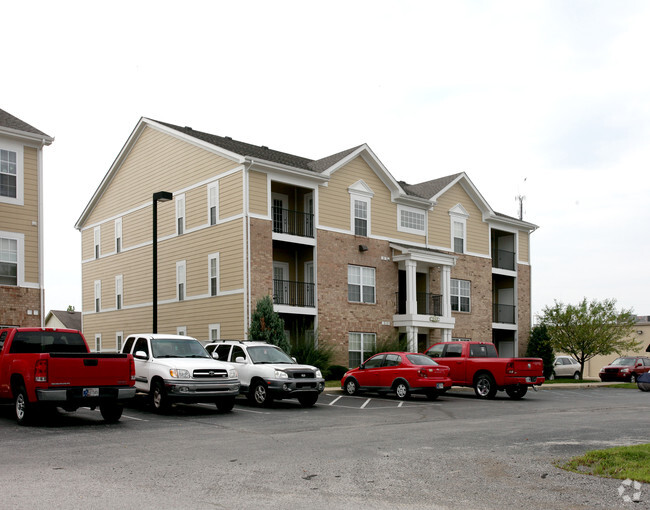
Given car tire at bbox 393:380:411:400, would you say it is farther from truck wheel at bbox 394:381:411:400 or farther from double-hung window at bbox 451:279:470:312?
double-hung window at bbox 451:279:470:312

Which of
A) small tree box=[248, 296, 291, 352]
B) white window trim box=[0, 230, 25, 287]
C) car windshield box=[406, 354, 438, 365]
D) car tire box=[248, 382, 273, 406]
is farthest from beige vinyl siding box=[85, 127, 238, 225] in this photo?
car tire box=[248, 382, 273, 406]

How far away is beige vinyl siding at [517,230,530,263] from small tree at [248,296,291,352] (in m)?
20.5

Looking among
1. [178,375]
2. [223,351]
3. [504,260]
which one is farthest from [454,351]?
[504,260]

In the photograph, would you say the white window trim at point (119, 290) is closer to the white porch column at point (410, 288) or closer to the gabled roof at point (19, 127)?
the gabled roof at point (19, 127)

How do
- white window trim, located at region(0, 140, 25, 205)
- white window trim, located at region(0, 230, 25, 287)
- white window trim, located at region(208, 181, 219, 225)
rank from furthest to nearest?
white window trim, located at region(208, 181, 219, 225), white window trim, located at region(0, 140, 25, 205), white window trim, located at region(0, 230, 25, 287)

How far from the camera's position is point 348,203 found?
33219 mm

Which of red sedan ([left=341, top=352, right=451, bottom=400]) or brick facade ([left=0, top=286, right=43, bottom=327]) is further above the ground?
brick facade ([left=0, top=286, right=43, bottom=327])

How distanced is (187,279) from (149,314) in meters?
3.43

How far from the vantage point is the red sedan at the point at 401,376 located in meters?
22.0

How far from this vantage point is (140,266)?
117ft

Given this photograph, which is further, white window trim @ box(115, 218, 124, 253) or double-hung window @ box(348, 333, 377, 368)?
white window trim @ box(115, 218, 124, 253)

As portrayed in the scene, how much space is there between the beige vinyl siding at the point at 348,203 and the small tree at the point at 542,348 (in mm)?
9293

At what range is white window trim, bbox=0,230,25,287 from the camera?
2444 cm

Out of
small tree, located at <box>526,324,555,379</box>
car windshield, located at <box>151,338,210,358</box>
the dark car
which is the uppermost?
car windshield, located at <box>151,338,210,358</box>
